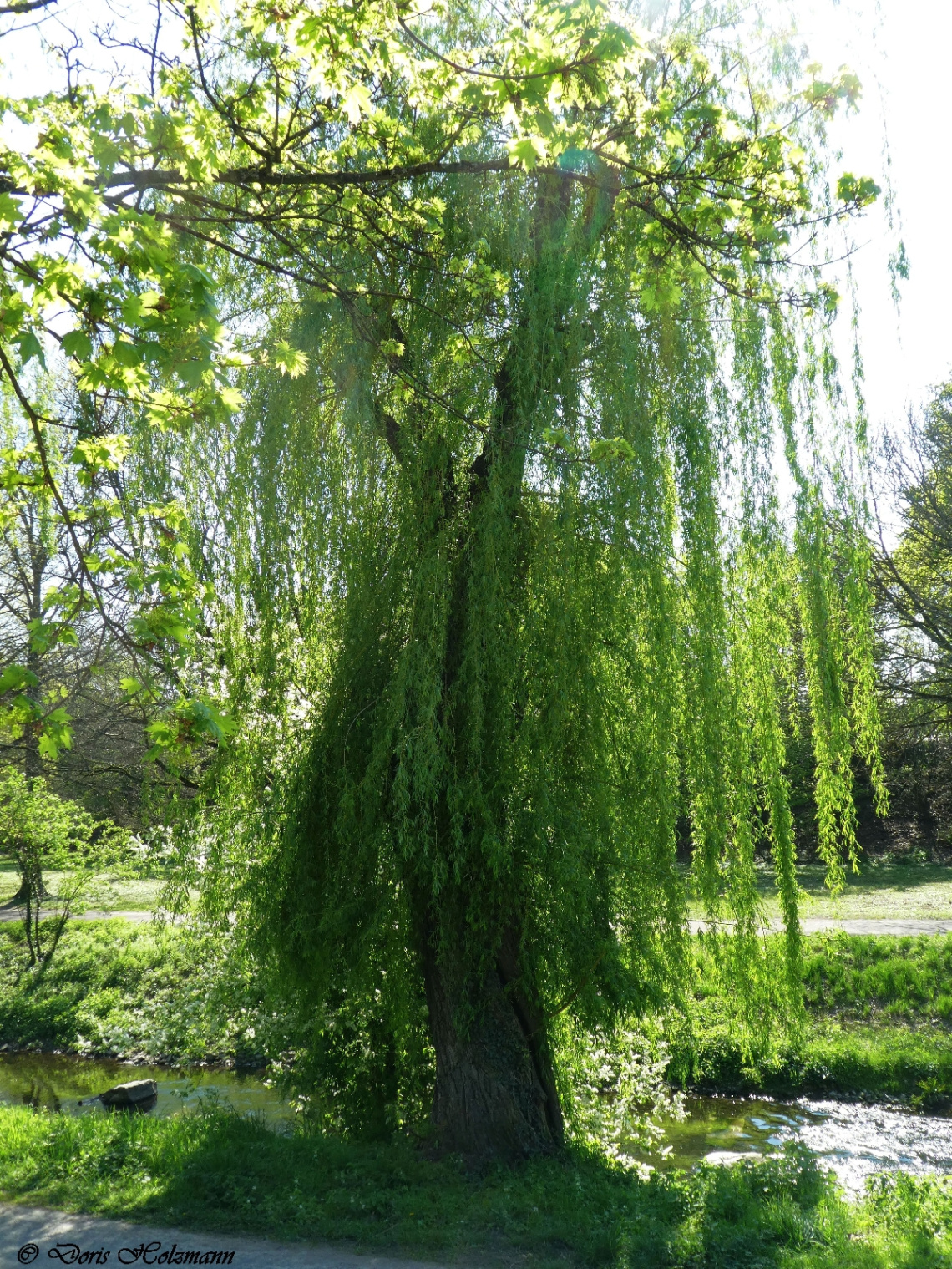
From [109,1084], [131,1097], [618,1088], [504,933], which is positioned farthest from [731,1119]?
[109,1084]

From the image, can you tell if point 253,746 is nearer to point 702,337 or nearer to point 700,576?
point 700,576

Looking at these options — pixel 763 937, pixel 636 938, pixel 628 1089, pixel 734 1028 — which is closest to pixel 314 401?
pixel 636 938

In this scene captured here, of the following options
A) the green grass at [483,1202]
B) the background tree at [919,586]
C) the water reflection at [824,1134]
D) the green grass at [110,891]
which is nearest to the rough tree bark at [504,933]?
the green grass at [483,1202]

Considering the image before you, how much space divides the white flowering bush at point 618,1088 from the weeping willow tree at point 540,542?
632mm

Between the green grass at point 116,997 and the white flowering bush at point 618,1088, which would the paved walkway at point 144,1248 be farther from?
the green grass at point 116,997

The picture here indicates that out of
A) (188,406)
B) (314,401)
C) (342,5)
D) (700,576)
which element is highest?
(342,5)

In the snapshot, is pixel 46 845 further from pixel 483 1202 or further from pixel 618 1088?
pixel 483 1202

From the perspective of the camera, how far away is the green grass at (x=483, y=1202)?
5.36m

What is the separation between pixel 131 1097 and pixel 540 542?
800cm

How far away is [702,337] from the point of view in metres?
7.03

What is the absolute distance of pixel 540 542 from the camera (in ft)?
21.7

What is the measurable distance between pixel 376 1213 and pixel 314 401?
18.1 ft

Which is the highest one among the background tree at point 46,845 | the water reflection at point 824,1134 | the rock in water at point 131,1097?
the background tree at point 46,845

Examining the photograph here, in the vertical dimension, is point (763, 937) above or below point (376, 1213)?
above
